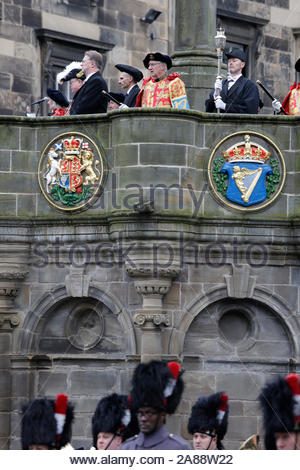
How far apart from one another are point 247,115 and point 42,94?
8407 millimetres

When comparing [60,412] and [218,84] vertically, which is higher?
[218,84]

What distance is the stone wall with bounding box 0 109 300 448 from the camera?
2378cm

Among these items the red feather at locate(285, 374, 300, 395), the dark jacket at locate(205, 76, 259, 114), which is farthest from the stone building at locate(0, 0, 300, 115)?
the red feather at locate(285, 374, 300, 395)

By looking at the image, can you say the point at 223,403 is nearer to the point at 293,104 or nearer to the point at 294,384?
the point at 294,384

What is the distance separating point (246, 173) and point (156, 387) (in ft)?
20.9

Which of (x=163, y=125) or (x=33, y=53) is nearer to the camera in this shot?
(x=163, y=125)

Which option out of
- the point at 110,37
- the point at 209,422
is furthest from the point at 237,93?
the point at 110,37

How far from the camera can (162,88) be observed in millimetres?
24453

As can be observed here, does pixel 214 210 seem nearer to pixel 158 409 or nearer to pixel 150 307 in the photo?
pixel 150 307

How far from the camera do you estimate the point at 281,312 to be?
24.3 meters

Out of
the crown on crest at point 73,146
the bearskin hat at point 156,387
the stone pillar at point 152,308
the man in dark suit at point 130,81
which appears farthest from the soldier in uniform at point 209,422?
Answer: the man in dark suit at point 130,81

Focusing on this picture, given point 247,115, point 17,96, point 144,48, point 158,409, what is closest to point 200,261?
point 247,115

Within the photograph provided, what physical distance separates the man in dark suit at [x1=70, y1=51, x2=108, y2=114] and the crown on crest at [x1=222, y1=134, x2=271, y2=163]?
234cm

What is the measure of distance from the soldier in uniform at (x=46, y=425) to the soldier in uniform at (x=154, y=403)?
910 millimetres
